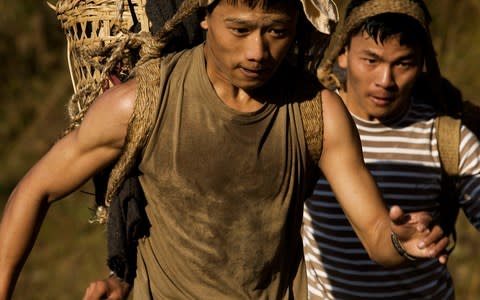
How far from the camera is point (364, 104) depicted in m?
5.20

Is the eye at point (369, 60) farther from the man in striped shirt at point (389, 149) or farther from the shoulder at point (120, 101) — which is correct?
the shoulder at point (120, 101)

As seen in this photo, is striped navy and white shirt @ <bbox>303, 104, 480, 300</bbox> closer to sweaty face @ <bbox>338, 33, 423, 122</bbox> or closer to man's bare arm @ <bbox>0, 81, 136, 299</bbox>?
sweaty face @ <bbox>338, 33, 423, 122</bbox>

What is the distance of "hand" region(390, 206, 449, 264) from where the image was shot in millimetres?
3580

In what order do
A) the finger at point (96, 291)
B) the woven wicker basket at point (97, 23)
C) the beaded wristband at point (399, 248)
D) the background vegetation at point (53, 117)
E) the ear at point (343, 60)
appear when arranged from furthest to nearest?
the background vegetation at point (53, 117) < the ear at point (343, 60) < the woven wicker basket at point (97, 23) < the finger at point (96, 291) < the beaded wristband at point (399, 248)

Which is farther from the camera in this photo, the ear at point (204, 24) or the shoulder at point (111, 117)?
the ear at point (204, 24)

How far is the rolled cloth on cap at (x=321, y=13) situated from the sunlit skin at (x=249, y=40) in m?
0.04

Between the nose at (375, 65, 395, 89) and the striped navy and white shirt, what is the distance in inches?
8.7

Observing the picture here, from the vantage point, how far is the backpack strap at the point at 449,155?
5.07 meters

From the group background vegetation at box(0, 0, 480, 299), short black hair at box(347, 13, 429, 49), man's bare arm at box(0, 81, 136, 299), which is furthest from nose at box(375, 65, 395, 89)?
background vegetation at box(0, 0, 480, 299)

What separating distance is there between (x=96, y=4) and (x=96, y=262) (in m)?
5.87

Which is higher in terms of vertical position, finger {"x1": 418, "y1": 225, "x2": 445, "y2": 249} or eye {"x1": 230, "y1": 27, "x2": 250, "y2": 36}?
eye {"x1": 230, "y1": 27, "x2": 250, "y2": 36}

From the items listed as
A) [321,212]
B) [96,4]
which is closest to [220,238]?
[96,4]

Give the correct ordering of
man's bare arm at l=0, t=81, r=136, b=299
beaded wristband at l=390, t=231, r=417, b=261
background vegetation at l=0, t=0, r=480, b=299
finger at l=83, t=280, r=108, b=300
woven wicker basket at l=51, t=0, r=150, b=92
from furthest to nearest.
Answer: background vegetation at l=0, t=0, r=480, b=299 < woven wicker basket at l=51, t=0, r=150, b=92 < finger at l=83, t=280, r=108, b=300 < man's bare arm at l=0, t=81, r=136, b=299 < beaded wristband at l=390, t=231, r=417, b=261

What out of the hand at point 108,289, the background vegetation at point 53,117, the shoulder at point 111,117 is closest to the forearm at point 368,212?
the shoulder at point 111,117
